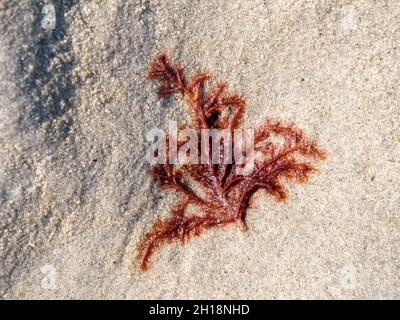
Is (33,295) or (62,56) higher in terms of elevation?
(62,56)

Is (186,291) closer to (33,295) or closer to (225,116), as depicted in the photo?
(33,295)

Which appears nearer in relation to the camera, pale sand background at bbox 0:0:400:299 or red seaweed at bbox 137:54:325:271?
pale sand background at bbox 0:0:400:299

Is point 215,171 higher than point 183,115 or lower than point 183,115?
lower

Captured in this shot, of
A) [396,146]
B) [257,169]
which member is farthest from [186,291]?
[396,146]

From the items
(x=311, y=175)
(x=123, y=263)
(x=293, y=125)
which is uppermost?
(x=293, y=125)
